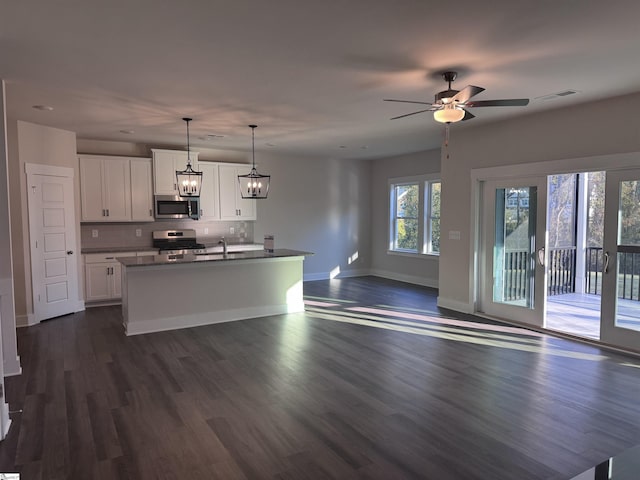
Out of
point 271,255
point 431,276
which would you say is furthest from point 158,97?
point 431,276

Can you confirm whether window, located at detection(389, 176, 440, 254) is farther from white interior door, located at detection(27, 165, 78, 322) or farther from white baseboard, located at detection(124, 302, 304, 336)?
white interior door, located at detection(27, 165, 78, 322)

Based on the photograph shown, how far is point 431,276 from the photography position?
8.59 m

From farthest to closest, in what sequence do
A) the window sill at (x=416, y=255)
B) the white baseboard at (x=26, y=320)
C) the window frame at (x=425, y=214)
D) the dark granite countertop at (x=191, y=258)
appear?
the window frame at (x=425, y=214) → the window sill at (x=416, y=255) → the white baseboard at (x=26, y=320) → the dark granite countertop at (x=191, y=258)

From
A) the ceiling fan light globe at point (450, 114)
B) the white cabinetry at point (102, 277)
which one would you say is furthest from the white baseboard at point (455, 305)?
the white cabinetry at point (102, 277)

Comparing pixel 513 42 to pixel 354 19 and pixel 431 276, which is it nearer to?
pixel 354 19

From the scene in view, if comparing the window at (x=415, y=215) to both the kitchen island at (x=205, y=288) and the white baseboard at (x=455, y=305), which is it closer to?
the white baseboard at (x=455, y=305)

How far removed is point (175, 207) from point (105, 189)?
110cm

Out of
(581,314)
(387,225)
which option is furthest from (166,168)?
(581,314)

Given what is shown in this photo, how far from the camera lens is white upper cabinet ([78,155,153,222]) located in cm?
668

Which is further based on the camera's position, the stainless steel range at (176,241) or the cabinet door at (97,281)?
the stainless steel range at (176,241)

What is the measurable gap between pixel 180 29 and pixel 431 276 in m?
6.88

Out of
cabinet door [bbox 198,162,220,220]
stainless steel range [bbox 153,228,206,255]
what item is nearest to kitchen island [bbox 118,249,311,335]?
stainless steel range [bbox 153,228,206,255]

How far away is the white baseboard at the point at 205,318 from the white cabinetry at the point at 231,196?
251 centimetres

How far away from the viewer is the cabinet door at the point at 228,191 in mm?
7914
